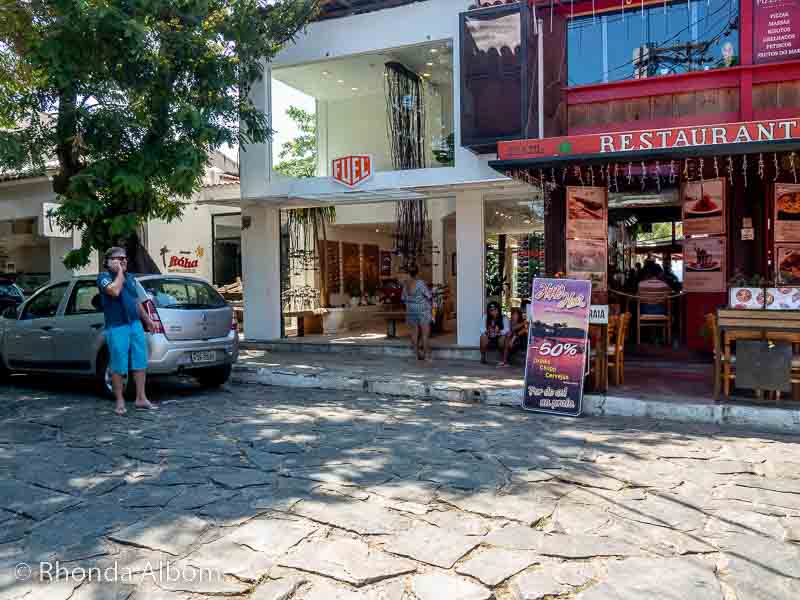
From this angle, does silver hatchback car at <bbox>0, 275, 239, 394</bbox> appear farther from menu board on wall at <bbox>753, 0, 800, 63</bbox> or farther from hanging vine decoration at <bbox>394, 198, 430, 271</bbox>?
menu board on wall at <bbox>753, 0, 800, 63</bbox>

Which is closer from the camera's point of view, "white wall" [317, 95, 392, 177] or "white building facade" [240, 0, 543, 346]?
"white building facade" [240, 0, 543, 346]

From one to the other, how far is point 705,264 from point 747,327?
10.8ft

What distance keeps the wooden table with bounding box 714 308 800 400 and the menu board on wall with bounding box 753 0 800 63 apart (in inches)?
168

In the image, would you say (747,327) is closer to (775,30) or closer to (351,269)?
(775,30)

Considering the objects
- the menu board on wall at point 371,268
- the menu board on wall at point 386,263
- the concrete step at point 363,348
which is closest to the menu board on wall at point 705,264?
the concrete step at point 363,348

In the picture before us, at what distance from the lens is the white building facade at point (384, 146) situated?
12.2 m

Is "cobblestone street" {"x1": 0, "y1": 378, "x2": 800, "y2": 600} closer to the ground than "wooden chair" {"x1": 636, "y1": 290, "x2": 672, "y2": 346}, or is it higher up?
closer to the ground

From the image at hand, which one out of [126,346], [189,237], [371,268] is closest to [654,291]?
[126,346]

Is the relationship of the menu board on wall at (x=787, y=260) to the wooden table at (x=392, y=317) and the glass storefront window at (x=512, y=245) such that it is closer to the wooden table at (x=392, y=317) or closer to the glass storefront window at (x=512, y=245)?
the glass storefront window at (x=512, y=245)

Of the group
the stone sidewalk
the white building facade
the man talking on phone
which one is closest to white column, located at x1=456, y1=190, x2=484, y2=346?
the white building facade

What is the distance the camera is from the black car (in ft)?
51.5

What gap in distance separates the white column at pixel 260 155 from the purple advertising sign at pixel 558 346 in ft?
24.6

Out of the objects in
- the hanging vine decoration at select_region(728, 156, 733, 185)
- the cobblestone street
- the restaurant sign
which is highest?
the restaurant sign

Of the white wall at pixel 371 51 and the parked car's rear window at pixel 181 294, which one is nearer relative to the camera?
the parked car's rear window at pixel 181 294
